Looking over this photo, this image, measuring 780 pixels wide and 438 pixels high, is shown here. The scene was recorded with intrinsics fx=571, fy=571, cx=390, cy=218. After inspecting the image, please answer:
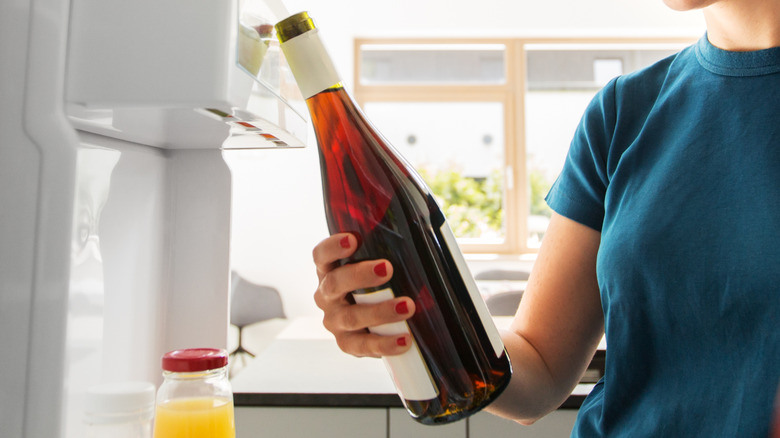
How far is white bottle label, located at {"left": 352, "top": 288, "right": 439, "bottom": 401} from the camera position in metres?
0.42

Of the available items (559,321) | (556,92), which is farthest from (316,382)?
(556,92)

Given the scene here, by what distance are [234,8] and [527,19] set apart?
12.8ft

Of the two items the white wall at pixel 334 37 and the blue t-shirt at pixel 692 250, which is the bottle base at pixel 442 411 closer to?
the blue t-shirt at pixel 692 250

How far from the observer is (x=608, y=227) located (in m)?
0.54

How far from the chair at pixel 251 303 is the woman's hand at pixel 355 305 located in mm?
3022

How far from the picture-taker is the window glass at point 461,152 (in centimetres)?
404

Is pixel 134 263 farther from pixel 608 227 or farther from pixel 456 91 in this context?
pixel 456 91

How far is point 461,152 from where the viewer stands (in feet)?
13.3

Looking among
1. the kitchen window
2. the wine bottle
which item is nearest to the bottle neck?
the wine bottle

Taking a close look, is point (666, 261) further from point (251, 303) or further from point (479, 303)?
point (251, 303)

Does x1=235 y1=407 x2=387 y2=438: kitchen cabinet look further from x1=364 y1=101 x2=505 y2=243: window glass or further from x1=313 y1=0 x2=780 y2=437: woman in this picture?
x1=364 y1=101 x2=505 y2=243: window glass

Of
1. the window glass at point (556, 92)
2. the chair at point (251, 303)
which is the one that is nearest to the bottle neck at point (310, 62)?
the chair at point (251, 303)

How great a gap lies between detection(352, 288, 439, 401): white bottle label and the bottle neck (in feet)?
0.54

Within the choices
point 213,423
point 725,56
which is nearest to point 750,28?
point 725,56
